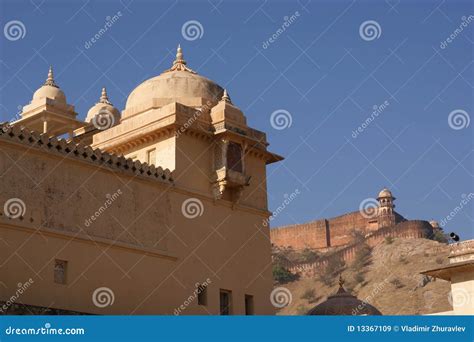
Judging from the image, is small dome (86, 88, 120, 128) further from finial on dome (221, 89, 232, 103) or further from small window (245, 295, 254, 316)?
small window (245, 295, 254, 316)

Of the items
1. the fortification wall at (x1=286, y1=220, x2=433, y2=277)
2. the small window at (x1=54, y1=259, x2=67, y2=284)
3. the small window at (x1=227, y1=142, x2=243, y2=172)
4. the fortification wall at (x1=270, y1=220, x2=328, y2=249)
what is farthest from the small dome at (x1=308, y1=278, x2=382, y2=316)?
the fortification wall at (x1=270, y1=220, x2=328, y2=249)

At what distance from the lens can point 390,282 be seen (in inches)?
2623

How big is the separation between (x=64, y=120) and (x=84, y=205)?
26.1 feet

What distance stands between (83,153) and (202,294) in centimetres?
489

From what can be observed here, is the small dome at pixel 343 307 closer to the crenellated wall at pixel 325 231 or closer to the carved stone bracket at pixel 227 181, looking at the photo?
the carved stone bracket at pixel 227 181

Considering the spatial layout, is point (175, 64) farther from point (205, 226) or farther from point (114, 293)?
point (114, 293)

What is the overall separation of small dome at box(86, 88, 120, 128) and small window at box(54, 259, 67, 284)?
990cm

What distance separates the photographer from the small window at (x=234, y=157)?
23.5 m

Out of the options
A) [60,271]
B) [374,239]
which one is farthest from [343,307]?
[374,239]

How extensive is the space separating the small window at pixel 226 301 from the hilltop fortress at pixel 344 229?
56.1 m

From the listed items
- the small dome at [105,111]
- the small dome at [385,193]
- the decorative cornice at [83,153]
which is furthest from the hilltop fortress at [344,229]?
the decorative cornice at [83,153]

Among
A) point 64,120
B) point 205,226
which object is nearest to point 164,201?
point 205,226

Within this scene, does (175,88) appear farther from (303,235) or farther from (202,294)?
(303,235)

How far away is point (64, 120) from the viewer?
27547 mm
